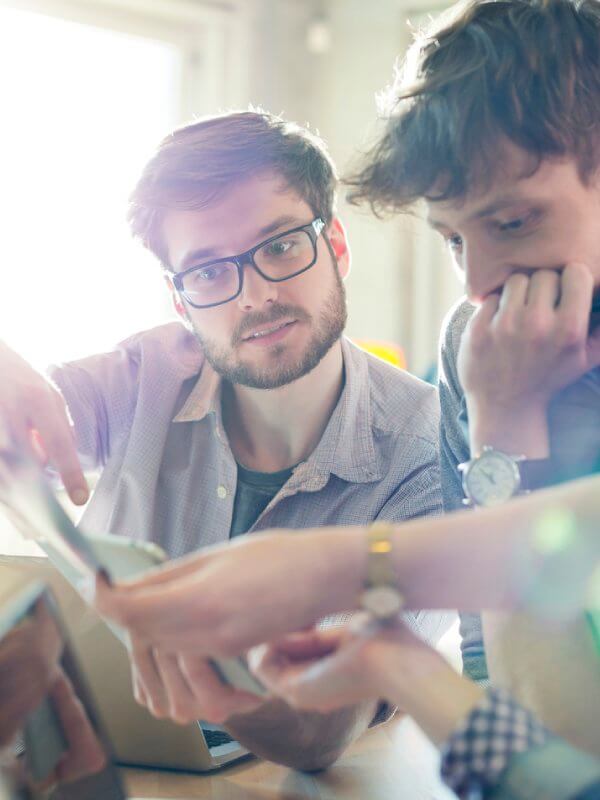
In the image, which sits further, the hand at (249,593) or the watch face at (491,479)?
the watch face at (491,479)

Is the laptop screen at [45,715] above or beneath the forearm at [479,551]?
beneath

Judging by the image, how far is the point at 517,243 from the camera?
3.60 ft

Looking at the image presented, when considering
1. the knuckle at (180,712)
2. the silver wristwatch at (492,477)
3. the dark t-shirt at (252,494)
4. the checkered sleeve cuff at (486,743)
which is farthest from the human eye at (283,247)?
the checkered sleeve cuff at (486,743)

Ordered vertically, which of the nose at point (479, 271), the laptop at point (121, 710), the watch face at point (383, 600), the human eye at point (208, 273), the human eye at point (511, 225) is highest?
the human eye at point (511, 225)

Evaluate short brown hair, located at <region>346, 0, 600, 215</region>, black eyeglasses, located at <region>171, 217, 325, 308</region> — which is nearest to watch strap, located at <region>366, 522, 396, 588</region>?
short brown hair, located at <region>346, 0, 600, 215</region>

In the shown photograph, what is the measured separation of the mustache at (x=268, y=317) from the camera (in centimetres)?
165

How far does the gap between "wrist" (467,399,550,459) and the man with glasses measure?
0.38 meters

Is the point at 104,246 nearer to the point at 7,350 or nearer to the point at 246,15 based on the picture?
the point at 246,15

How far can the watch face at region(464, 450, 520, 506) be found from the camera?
101 cm

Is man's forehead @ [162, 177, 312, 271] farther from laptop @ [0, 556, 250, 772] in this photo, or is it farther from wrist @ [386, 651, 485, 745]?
wrist @ [386, 651, 485, 745]

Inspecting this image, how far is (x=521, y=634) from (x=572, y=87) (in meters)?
0.61

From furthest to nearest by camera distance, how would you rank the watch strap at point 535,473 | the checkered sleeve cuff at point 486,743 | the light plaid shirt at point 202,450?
the light plaid shirt at point 202,450, the watch strap at point 535,473, the checkered sleeve cuff at point 486,743

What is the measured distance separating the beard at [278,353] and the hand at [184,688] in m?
0.80

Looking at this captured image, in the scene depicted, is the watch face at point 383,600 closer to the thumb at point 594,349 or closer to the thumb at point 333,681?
the thumb at point 333,681
